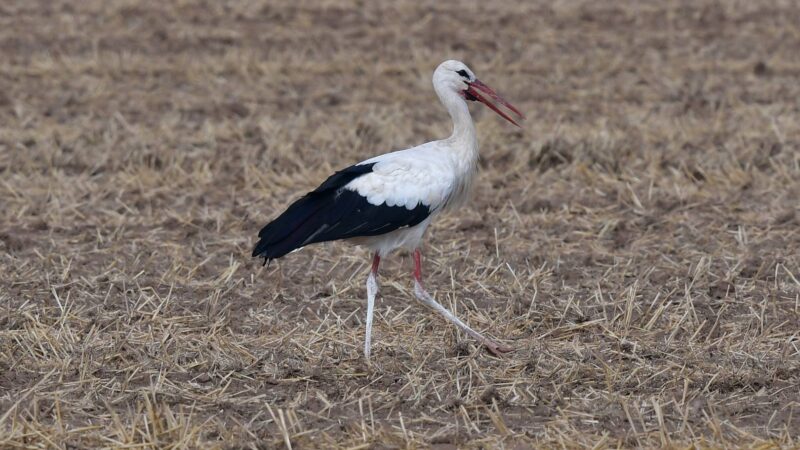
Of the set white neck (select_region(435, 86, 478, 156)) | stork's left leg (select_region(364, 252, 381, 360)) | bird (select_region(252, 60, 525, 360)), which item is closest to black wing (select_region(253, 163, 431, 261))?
bird (select_region(252, 60, 525, 360))

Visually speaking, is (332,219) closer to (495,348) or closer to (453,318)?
(453,318)

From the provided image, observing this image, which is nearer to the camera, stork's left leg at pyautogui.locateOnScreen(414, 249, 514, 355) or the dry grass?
the dry grass

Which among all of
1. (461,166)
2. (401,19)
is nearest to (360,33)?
(401,19)

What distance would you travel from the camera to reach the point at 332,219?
646cm

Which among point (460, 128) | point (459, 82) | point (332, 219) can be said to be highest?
point (459, 82)

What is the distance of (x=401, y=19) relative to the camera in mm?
15867

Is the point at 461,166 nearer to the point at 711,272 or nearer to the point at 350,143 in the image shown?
the point at 711,272

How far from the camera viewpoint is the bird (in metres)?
6.43

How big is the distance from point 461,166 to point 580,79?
6.91 m

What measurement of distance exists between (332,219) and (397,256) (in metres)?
1.92

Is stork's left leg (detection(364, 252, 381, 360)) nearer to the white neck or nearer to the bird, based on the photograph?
the bird

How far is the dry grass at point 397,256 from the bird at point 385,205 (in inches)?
19.2

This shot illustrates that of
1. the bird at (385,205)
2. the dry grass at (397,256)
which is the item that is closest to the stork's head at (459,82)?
the bird at (385,205)

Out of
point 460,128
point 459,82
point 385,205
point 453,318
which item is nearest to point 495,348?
point 453,318
